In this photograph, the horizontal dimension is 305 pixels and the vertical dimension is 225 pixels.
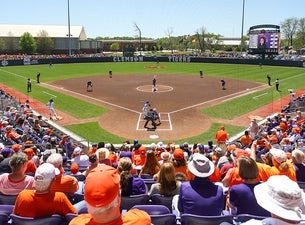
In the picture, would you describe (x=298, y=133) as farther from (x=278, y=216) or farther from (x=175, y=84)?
(x=175, y=84)

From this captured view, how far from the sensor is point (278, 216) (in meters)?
2.95

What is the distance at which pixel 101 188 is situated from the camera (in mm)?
2684

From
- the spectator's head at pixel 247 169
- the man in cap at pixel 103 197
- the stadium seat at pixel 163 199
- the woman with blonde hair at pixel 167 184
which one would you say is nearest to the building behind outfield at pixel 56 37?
the woman with blonde hair at pixel 167 184

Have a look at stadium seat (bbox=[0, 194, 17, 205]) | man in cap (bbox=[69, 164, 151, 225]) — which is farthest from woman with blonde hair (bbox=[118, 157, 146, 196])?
man in cap (bbox=[69, 164, 151, 225])

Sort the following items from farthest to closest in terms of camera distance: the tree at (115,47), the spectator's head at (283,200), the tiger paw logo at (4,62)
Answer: the tree at (115,47) → the tiger paw logo at (4,62) → the spectator's head at (283,200)

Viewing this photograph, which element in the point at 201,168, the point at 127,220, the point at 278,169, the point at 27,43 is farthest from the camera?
the point at 27,43

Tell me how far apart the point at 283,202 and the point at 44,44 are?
11276cm

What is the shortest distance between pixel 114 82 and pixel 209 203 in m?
40.0

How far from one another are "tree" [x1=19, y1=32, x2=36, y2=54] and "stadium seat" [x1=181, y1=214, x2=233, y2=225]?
108818 mm

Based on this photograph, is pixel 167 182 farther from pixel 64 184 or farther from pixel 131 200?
pixel 64 184

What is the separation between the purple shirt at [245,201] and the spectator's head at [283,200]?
91.6 inches

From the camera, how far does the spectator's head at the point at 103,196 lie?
266 cm

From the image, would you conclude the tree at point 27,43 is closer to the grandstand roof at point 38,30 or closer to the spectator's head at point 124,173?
the grandstand roof at point 38,30

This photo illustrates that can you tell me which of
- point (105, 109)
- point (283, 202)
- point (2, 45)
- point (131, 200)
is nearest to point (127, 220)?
point (283, 202)
